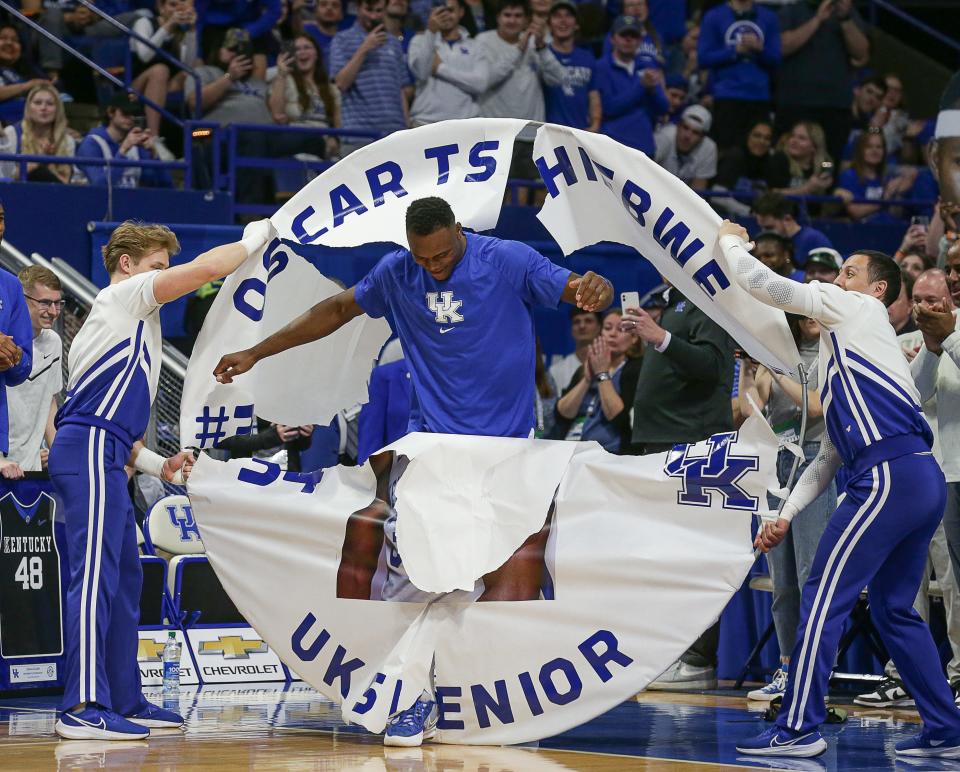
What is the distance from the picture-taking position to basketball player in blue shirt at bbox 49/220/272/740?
6184 millimetres

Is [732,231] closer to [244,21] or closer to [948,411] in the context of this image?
[948,411]

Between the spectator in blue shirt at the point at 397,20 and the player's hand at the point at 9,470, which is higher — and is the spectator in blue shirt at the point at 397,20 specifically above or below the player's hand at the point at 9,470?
above

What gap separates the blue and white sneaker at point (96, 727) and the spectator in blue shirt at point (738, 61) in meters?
9.84

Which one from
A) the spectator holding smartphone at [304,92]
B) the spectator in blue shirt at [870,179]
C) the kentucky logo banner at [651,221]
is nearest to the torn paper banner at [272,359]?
the kentucky logo banner at [651,221]

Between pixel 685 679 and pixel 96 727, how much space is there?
3.52 m

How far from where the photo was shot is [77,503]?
6242 millimetres

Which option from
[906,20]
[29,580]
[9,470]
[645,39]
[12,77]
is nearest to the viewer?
[9,470]

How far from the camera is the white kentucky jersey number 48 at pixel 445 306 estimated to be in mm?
6449

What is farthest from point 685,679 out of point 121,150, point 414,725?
point 121,150

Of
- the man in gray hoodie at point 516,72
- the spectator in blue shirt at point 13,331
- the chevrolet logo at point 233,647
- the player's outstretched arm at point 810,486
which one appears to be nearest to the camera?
the player's outstretched arm at point 810,486

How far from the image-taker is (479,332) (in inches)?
255

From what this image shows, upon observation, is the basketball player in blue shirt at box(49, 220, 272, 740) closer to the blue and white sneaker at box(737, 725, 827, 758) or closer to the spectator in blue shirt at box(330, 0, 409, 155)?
the blue and white sneaker at box(737, 725, 827, 758)

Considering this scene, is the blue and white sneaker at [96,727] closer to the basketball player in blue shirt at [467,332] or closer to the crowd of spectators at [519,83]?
the basketball player in blue shirt at [467,332]

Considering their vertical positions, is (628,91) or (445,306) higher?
(628,91)
